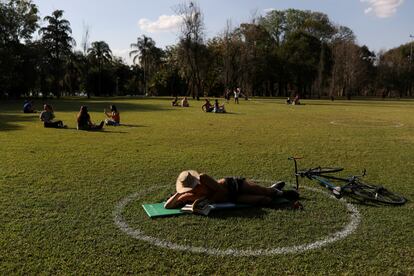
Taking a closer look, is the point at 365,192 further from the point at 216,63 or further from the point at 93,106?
the point at 216,63

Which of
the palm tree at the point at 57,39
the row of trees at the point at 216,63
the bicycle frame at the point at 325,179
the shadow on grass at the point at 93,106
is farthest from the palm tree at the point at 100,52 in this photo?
the bicycle frame at the point at 325,179

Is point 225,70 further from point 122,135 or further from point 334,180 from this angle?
point 334,180

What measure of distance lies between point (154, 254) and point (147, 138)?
366 inches

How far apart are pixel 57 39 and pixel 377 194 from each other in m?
60.8

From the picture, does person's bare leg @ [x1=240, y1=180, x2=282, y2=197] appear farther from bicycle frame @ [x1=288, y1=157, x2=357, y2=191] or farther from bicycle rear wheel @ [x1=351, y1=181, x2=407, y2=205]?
bicycle rear wheel @ [x1=351, y1=181, x2=407, y2=205]

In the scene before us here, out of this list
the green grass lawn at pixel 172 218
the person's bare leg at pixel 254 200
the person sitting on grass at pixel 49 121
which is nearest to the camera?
the green grass lawn at pixel 172 218

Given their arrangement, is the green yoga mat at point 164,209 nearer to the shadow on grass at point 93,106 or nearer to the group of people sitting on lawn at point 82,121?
the group of people sitting on lawn at point 82,121

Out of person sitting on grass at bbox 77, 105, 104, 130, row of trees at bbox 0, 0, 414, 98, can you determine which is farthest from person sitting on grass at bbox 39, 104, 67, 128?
row of trees at bbox 0, 0, 414, 98

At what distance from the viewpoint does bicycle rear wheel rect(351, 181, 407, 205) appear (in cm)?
648

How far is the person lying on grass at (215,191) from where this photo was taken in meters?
6.01

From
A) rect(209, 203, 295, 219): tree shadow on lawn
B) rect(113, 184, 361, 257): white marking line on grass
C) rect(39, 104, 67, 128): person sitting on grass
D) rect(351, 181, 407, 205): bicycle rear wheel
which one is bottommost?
rect(113, 184, 361, 257): white marking line on grass

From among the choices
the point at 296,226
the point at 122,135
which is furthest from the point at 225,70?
the point at 296,226

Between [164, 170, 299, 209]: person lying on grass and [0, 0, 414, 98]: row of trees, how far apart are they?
41015 millimetres

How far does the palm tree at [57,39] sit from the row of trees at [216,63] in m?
0.14
